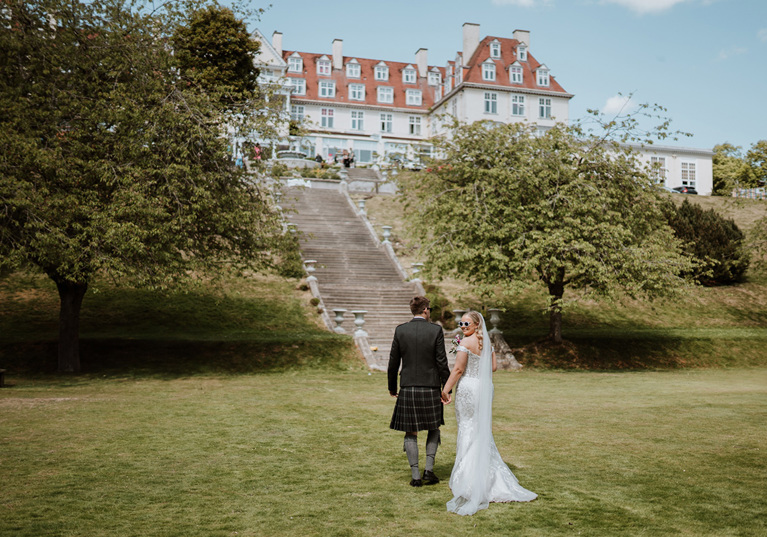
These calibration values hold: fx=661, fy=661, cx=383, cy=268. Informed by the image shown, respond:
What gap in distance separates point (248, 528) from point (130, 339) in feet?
68.9

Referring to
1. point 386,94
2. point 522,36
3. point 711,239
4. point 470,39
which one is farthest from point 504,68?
point 711,239

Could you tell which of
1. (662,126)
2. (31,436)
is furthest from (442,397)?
(662,126)

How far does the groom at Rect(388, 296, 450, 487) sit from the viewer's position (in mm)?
8227

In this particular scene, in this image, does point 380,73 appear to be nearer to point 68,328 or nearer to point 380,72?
point 380,72

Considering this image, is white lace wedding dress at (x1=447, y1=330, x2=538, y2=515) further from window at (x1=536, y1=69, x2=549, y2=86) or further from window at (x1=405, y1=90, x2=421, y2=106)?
window at (x1=405, y1=90, x2=421, y2=106)

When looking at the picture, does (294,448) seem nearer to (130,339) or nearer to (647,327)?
(130,339)

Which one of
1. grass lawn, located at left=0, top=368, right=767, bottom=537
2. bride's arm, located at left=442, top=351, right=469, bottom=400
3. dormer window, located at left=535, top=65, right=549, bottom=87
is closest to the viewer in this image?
grass lawn, located at left=0, top=368, right=767, bottom=537

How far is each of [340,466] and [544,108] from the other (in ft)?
221

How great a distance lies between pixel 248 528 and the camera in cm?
682

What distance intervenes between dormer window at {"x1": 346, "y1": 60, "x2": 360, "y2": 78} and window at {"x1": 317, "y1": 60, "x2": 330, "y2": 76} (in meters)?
2.32

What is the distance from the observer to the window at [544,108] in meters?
71.1

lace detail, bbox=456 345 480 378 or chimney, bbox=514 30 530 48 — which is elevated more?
chimney, bbox=514 30 530 48

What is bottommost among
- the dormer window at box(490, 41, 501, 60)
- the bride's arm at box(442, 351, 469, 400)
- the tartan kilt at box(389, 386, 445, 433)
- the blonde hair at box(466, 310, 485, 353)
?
the tartan kilt at box(389, 386, 445, 433)

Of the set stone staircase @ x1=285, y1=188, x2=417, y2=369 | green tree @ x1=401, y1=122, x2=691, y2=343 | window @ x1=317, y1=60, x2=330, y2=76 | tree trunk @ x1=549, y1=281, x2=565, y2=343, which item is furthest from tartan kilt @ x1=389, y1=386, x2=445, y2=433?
window @ x1=317, y1=60, x2=330, y2=76
